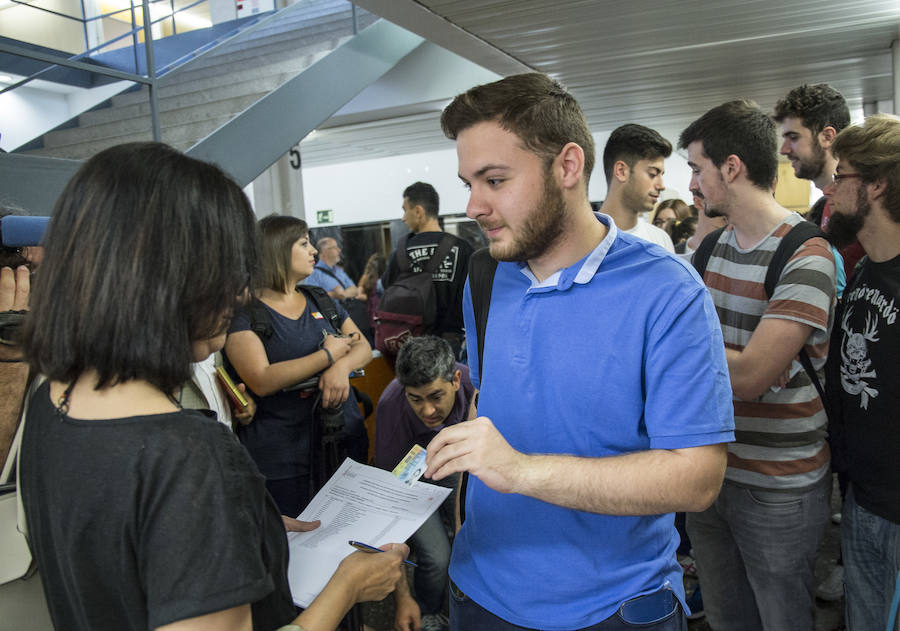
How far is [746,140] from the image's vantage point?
2.07m

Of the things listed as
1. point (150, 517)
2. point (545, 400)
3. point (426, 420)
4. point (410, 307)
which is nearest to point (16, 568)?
point (150, 517)

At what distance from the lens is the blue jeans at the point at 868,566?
176cm

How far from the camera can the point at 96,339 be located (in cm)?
84

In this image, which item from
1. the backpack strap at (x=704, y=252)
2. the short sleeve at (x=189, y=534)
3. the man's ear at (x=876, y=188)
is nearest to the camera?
the short sleeve at (x=189, y=534)

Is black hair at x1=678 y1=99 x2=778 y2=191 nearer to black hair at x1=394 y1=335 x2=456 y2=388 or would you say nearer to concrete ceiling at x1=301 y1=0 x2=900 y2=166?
black hair at x1=394 y1=335 x2=456 y2=388

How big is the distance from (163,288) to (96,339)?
106 millimetres

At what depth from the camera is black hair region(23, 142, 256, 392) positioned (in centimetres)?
84

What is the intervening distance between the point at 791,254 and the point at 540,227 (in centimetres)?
102

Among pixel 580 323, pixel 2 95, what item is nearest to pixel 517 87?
pixel 580 323

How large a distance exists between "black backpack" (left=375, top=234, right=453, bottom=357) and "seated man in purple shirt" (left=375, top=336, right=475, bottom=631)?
38.0 inches

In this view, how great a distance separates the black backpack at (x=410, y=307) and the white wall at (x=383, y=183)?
24.2ft

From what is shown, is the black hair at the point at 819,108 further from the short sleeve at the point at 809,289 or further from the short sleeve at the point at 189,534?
the short sleeve at the point at 189,534

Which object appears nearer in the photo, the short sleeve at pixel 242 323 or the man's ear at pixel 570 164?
the man's ear at pixel 570 164

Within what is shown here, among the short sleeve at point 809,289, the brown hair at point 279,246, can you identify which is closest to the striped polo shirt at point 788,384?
the short sleeve at point 809,289
